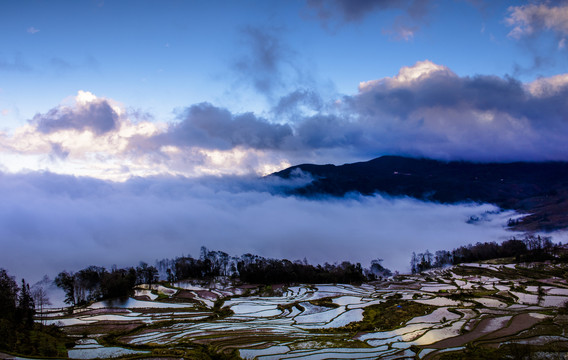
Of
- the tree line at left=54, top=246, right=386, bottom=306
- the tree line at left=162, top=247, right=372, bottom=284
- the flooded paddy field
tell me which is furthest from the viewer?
the tree line at left=162, top=247, right=372, bottom=284

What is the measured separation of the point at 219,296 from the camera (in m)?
87.2

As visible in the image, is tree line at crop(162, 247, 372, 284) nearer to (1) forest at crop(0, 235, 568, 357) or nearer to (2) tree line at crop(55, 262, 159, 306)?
(1) forest at crop(0, 235, 568, 357)

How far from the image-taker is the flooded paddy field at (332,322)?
38.8m

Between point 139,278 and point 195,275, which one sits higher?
point 139,278

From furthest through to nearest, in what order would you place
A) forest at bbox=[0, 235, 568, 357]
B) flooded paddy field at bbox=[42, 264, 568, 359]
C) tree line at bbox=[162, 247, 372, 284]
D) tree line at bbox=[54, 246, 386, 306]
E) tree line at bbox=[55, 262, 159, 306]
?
tree line at bbox=[162, 247, 372, 284] < tree line at bbox=[54, 246, 386, 306] < tree line at bbox=[55, 262, 159, 306] < forest at bbox=[0, 235, 568, 357] < flooded paddy field at bbox=[42, 264, 568, 359]

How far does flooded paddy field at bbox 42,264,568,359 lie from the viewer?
3875 centimetres

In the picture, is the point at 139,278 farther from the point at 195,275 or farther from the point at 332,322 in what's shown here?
the point at 332,322

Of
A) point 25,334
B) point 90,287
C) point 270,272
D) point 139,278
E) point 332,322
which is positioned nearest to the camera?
point 25,334

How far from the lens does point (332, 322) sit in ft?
184

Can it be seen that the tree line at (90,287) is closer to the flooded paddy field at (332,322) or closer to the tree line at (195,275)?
the tree line at (195,275)

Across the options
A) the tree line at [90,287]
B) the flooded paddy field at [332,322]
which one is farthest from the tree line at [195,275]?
the flooded paddy field at [332,322]

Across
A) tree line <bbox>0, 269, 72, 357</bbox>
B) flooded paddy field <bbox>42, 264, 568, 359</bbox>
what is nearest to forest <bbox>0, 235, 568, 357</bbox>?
tree line <bbox>0, 269, 72, 357</bbox>

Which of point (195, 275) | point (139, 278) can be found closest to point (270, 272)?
point (195, 275)

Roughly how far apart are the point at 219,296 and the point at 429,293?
48.9m
